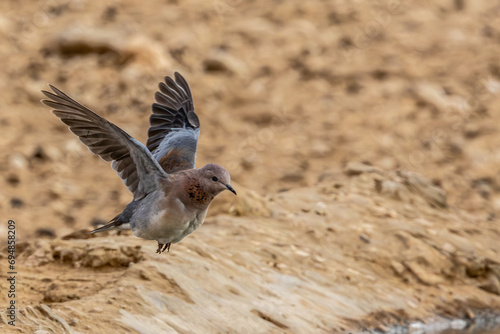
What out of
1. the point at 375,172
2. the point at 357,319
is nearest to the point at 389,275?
the point at 357,319

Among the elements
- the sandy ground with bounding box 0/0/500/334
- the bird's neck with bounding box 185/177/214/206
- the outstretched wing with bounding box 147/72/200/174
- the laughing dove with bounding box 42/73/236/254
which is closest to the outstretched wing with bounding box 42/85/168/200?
the laughing dove with bounding box 42/73/236/254

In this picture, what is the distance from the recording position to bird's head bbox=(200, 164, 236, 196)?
5609mm

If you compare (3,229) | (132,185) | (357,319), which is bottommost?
(3,229)

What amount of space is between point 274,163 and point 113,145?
673 centimetres

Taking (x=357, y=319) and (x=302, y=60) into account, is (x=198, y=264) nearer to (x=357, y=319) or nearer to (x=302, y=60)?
(x=357, y=319)

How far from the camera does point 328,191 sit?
975 cm

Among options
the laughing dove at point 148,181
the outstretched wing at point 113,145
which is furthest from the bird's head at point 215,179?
the outstretched wing at point 113,145

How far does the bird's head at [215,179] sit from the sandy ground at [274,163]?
1.19m

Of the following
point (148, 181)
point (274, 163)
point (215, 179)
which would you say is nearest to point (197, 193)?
point (215, 179)

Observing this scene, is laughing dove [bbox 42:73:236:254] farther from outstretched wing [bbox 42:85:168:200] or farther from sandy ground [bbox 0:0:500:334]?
sandy ground [bbox 0:0:500:334]

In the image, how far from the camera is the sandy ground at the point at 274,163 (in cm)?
724

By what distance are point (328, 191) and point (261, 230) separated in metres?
1.41

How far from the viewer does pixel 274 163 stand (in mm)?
12594

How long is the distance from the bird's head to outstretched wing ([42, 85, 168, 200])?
0.96ft
